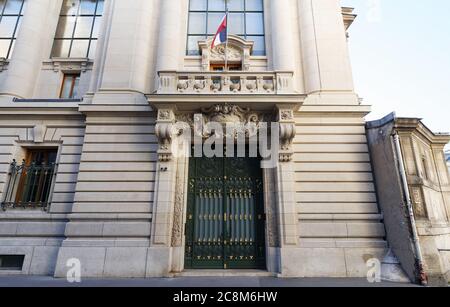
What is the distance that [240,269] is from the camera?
9.09 m

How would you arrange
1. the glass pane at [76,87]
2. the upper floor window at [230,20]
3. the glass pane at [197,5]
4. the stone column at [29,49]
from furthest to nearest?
the glass pane at [197,5] → the upper floor window at [230,20] → the glass pane at [76,87] → the stone column at [29,49]

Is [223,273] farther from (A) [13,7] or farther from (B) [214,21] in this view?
(A) [13,7]

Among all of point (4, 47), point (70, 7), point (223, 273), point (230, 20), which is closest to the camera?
point (223, 273)

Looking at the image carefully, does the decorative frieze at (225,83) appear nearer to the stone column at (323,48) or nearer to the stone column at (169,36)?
the stone column at (169,36)

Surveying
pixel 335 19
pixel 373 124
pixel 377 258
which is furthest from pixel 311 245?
pixel 335 19

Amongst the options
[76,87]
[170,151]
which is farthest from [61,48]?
[170,151]

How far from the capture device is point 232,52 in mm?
12156

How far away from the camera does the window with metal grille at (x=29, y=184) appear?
9.88 meters

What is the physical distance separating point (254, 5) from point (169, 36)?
5187 millimetres

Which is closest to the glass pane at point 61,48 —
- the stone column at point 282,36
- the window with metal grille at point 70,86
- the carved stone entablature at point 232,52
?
the window with metal grille at point 70,86

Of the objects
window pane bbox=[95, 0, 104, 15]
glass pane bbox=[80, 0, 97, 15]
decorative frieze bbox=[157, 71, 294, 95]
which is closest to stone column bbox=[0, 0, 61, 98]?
glass pane bbox=[80, 0, 97, 15]

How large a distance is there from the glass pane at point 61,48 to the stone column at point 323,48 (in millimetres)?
12441
